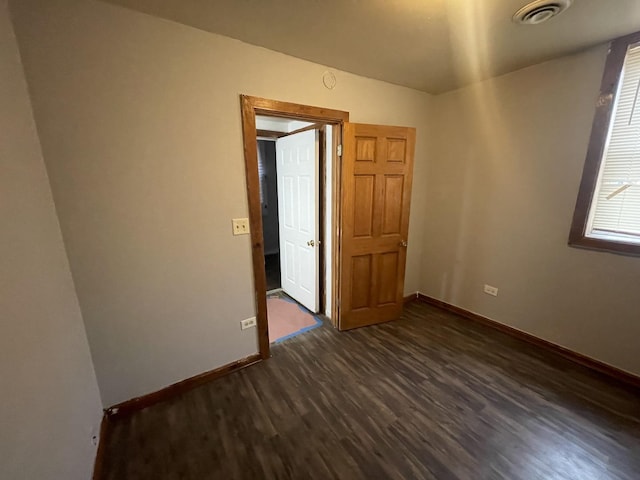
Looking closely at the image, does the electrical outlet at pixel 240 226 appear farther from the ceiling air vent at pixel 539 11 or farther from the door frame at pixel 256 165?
the ceiling air vent at pixel 539 11

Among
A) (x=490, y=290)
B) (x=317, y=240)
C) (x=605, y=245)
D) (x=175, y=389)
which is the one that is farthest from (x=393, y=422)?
(x=605, y=245)

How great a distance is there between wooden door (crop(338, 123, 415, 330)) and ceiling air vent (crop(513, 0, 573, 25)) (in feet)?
3.36

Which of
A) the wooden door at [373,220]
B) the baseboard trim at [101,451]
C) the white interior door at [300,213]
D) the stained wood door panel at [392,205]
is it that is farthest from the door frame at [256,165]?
the baseboard trim at [101,451]

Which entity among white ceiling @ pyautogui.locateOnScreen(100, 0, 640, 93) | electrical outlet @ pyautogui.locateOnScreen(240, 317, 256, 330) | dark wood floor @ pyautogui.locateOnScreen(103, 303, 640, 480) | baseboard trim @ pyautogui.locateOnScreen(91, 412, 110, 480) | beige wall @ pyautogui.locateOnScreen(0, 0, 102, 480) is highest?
white ceiling @ pyautogui.locateOnScreen(100, 0, 640, 93)

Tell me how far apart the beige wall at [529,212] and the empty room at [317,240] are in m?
0.02

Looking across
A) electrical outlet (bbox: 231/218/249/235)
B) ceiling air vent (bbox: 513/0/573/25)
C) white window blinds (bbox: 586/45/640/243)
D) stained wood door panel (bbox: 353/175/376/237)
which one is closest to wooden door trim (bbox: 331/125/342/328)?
stained wood door panel (bbox: 353/175/376/237)

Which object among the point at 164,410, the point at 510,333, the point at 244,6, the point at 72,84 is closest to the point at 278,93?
the point at 244,6

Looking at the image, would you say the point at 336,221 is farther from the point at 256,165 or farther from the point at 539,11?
the point at 539,11

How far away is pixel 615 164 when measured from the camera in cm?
184

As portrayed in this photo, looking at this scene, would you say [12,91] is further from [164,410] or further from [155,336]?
[164,410]

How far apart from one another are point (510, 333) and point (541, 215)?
1172 millimetres

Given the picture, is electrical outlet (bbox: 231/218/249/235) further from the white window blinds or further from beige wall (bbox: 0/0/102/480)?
the white window blinds

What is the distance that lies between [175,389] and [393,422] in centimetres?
152

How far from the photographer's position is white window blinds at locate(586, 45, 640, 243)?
5.67 feet
